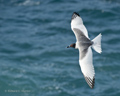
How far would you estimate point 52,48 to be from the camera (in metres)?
19.5

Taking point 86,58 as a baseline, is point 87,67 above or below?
below

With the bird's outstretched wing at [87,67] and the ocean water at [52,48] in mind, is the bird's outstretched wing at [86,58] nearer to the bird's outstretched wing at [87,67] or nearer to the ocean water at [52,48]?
the bird's outstretched wing at [87,67]

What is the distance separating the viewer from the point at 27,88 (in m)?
17.0

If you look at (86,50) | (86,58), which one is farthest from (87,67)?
(86,50)

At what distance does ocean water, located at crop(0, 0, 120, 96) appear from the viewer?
56.1 feet

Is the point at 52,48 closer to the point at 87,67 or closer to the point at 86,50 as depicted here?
the point at 86,50

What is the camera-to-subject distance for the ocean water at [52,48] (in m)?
17.1

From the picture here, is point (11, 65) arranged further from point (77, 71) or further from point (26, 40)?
point (77, 71)

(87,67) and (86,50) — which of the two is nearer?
(87,67)

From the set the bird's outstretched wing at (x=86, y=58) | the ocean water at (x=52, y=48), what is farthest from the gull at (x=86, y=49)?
the ocean water at (x=52, y=48)

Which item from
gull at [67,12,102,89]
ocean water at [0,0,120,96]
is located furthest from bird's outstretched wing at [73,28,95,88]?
ocean water at [0,0,120,96]

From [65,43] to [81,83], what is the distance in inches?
138

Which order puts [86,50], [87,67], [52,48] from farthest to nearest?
[52,48] → [86,50] → [87,67]

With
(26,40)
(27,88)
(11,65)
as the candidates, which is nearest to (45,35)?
(26,40)
